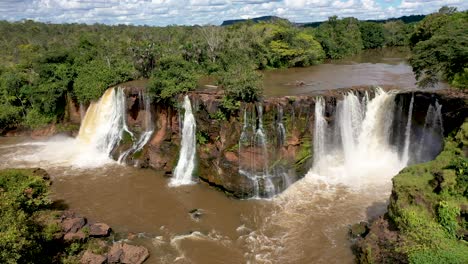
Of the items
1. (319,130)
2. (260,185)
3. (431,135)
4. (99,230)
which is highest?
(319,130)

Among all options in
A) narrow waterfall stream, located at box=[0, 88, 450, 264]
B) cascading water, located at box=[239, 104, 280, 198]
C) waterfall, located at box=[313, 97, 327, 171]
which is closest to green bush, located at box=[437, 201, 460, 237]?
narrow waterfall stream, located at box=[0, 88, 450, 264]

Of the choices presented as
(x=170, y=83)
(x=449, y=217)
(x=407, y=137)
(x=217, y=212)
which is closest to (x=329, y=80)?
(x=407, y=137)

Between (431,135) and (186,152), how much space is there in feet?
42.4

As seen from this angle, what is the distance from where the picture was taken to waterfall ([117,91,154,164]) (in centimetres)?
2259

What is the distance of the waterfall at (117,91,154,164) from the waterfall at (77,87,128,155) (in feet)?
4.55

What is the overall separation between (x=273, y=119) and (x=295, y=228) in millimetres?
5592

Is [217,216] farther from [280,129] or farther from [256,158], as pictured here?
[280,129]

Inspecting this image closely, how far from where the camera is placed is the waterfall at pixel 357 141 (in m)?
20.0

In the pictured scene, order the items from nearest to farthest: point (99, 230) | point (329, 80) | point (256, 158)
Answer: point (99, 230), point (256, 158), point (329, 80)

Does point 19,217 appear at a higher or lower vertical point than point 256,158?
higher

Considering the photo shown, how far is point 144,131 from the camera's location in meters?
23.1

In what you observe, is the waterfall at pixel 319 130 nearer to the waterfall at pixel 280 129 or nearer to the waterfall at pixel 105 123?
the waterfall at pixel 280 129

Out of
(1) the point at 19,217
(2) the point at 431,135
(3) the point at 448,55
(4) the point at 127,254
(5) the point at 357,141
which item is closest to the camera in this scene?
(1) the point at 19,217

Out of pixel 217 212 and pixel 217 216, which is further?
pixel 217 212
